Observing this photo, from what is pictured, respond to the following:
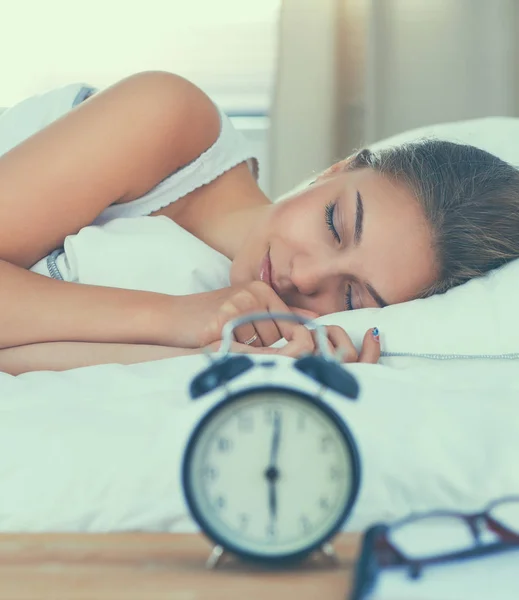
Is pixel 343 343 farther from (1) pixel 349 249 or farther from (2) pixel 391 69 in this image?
(2) pixel 391 69

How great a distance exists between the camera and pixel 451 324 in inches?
50.0

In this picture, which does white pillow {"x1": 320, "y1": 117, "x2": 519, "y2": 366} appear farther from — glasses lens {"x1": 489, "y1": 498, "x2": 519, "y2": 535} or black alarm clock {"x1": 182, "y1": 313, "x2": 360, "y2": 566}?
black alarm clock {"x1": 182, "y1": 313, "x2": 360, "y2": 566}

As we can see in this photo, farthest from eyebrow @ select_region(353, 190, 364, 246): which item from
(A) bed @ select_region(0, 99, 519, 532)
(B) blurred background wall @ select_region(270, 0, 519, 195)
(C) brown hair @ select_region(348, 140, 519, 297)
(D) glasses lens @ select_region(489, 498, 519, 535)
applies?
(B) blurred background wall @ select_region(270, 0, 519, 195)

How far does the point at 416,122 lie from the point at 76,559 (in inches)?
94.6

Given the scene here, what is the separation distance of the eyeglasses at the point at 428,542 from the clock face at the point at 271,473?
0.04 meters

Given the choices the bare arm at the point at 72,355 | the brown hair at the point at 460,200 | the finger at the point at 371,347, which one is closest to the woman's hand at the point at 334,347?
the finger at the point at 371,347

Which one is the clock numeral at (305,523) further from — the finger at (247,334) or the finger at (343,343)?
the finger at (247,334)

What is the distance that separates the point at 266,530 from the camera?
0.59 metres

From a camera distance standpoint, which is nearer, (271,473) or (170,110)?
(271,473)

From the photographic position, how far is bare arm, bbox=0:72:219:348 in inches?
53.4

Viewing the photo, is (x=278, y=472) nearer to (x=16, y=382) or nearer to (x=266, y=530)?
(x=266, y=530)

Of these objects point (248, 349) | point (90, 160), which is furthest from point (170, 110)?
point (248, 349)

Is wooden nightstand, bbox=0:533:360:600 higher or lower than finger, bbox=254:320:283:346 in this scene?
higher

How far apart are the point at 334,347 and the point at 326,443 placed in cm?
63
